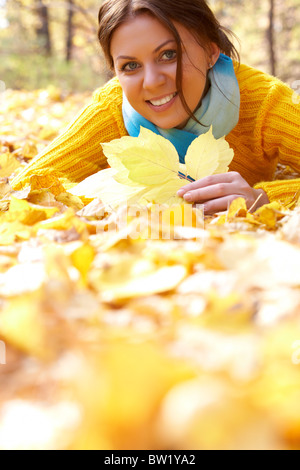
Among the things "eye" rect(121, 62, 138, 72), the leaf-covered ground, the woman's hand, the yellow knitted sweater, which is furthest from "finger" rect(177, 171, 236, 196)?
"eye" rect(121, 62, 138, 72)

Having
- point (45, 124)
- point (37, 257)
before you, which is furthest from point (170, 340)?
point (45, 124)

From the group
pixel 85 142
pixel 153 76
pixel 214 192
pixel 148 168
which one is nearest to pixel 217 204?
pixel 214 192

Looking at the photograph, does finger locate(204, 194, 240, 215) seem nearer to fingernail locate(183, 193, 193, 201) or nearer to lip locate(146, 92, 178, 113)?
fingernail locate(183, 193, 193, 201)

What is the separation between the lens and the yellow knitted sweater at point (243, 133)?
156cm

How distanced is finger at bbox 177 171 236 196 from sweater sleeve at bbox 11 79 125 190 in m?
0.57

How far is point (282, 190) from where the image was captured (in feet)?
4.39

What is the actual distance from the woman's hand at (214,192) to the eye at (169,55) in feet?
1.65

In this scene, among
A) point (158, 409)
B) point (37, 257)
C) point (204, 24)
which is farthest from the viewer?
point (204, 24)

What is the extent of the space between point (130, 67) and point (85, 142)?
33 centimetres

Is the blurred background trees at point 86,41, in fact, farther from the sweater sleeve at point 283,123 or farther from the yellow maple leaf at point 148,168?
the yellow maple leaf at point 148,168

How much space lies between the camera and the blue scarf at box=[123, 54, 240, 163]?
1.52 metres

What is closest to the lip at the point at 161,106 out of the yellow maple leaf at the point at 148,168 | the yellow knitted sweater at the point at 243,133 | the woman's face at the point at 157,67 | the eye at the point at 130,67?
the woman's face at the point at 157,67
